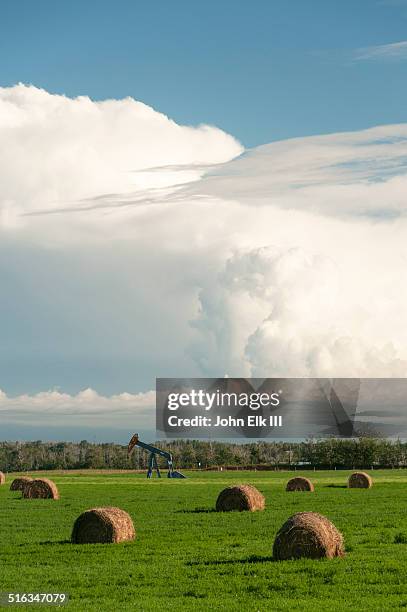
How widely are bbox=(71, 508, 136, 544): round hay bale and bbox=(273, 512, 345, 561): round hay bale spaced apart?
7.05 meters

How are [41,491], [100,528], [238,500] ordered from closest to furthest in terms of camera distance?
[100,528] → [238,500] → [41,491]

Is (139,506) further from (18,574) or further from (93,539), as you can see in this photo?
(18,574)

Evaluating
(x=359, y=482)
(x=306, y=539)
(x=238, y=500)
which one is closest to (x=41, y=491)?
(x=238, y=500)

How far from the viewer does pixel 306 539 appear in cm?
2356

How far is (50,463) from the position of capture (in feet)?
655

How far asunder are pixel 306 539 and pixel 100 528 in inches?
326

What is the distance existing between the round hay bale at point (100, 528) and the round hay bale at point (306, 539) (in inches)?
278

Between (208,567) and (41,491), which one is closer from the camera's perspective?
(208,567)

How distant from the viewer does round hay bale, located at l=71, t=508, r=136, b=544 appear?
94.9 feet

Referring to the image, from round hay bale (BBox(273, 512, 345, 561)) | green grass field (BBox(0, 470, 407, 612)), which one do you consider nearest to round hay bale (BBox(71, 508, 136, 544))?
green grass field (BBox(0, 470, 407, 612))

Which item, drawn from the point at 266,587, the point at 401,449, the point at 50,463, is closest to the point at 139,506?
the point at 266,587

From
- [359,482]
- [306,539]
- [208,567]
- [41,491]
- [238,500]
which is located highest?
[359,482]

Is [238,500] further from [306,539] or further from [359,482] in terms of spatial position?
[359,482]

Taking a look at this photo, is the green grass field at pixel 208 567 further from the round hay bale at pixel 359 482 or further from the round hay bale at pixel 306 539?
the round hay bale at pixel 359 482
